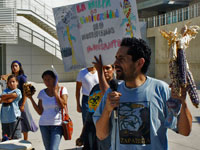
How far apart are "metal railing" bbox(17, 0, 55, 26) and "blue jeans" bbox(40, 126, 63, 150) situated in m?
20.7

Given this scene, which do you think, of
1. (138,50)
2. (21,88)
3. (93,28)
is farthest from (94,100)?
(21,88)

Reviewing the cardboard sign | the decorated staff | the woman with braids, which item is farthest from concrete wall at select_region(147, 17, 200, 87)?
the decorated staff

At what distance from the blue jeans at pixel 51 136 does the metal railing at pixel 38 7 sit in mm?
20739

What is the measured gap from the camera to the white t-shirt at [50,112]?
5.01 m

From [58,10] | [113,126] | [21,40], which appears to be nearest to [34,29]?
[21,40]

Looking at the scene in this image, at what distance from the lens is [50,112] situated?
5.08 metres

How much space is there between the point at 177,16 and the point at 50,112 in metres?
22.5

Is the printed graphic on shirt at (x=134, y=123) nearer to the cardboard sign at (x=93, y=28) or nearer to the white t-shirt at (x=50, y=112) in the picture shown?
the cardboard sign at (x=93, y=28)

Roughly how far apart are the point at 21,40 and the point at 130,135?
79.3 ft

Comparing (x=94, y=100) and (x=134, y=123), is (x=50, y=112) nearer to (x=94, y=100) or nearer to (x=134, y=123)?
(x=94, y=100)

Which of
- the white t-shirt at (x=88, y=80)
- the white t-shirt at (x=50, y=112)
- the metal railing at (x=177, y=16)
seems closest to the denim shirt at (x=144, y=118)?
the white t-shirt at (x=50, y=112)

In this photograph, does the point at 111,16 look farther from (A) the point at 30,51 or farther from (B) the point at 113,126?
(A) the point at 30,51

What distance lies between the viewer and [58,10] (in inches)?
196

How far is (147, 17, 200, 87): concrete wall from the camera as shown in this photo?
936 inches
